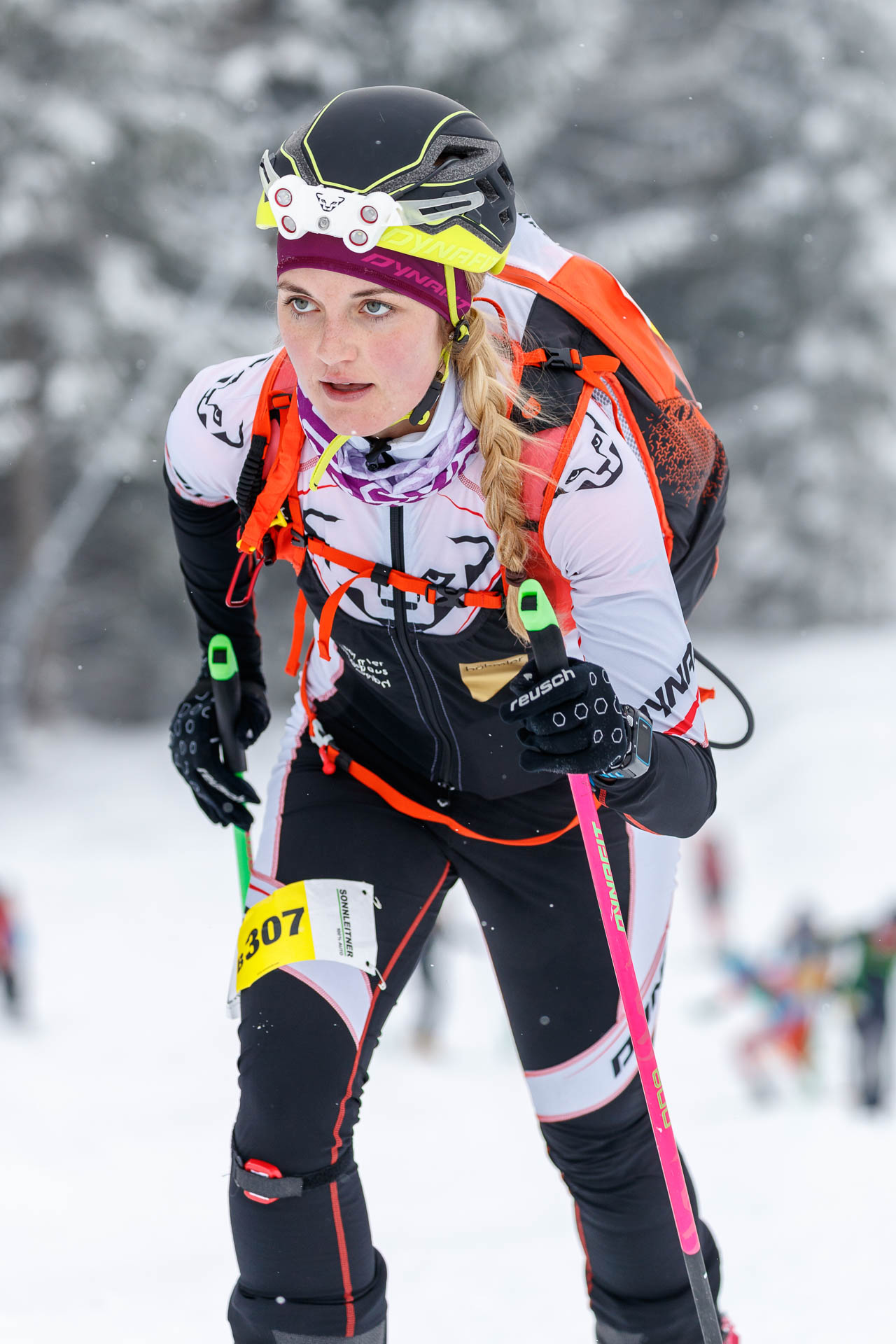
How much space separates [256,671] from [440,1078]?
6.62 meters

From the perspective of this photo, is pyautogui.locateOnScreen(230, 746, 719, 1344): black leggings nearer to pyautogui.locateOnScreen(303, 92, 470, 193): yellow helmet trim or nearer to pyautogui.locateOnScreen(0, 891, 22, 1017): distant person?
pyautogui.locateOnScreen(303, 92, 470, 193): yellow helmet trim

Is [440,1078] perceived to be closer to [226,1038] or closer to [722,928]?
[226,1038]

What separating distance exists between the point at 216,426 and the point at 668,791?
123 cm

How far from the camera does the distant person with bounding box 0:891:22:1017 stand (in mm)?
10375

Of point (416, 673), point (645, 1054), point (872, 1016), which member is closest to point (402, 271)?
point (416, 673)

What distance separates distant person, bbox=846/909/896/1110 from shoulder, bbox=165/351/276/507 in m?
6.78

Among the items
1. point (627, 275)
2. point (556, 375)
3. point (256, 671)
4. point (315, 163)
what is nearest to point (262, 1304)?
point (256, 671)

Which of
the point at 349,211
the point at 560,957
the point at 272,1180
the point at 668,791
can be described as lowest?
the point at 272,1180

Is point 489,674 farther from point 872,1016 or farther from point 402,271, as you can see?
point 872,1016

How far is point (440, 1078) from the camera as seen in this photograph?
9.44 m

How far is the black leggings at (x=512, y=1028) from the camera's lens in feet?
8.27

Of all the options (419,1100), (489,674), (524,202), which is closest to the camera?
(489,674)

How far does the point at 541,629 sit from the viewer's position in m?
2.27

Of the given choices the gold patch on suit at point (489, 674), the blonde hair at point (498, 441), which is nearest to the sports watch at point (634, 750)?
the blonde hair at point (498, 441)
